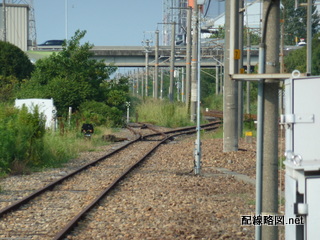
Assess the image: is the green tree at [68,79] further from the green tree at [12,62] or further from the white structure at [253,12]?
the green tree at [12,62]

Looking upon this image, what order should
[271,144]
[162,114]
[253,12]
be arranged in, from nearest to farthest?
[271,144] → [162,114] → [253,12]

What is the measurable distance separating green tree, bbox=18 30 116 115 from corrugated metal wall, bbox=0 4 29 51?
37800mm

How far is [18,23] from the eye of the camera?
75.8 metres

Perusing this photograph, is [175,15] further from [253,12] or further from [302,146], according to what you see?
[302,146]

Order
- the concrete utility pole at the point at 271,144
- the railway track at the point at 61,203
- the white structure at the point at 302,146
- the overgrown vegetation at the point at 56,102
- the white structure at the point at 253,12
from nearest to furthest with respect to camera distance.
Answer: the white structure at the point at 302,146
the concrete utility pole at the point at 271,144
the white structure at the point at 253,12
the railway track at the point at 61,203
the overgrown vegetation at the point at 56,102

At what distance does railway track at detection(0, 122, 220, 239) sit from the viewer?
870cm

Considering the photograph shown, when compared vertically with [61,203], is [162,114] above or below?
above

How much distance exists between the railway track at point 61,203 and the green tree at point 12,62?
28672 millimetres

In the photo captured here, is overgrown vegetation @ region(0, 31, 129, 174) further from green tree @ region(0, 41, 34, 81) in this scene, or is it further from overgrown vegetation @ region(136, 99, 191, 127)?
overgrown vegetation @ region(136, 99, 191, 127)

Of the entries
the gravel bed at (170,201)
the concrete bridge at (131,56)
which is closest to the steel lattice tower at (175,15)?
the concrete bridge at (131,56)

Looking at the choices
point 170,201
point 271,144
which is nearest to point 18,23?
point 170,201

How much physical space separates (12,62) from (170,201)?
36.6 m

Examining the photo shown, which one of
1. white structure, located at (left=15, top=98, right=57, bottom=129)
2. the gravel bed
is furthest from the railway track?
white structure, located at (left=15, top=98, right=57, bottom=129)

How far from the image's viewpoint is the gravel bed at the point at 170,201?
27.9ft
